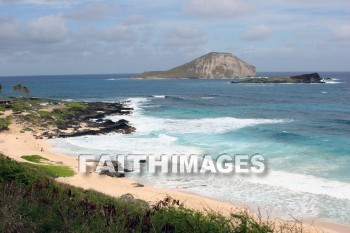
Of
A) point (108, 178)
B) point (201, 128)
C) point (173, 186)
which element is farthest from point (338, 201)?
point (201, 128)

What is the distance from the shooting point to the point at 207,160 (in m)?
30.8

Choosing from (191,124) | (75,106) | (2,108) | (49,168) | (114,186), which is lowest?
(114,186)

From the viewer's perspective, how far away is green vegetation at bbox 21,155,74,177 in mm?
26250

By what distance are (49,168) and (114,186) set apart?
17.4 ft

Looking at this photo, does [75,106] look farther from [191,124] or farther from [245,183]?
[245,183]

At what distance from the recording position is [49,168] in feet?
89.2

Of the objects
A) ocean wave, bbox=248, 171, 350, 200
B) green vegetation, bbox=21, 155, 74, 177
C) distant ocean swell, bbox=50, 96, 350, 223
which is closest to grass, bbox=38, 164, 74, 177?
green vegetation, bbox=21, 155, 74, 177

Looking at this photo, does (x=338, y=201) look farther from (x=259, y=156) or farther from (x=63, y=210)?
(x=63, y=210)

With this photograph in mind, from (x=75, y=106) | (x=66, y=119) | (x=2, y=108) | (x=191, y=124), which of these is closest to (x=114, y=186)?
(x=191, y=124)

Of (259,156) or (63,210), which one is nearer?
(63,210)

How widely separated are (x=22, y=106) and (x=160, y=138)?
2805 centimetres

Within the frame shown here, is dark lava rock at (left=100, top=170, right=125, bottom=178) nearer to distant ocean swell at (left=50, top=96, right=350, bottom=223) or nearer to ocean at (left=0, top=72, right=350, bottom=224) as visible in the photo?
ocean at (left=0, top=72, right=350, bottom=224)

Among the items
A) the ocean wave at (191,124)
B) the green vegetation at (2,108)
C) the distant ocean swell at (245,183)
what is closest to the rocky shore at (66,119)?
the green vegetation at (2,108)

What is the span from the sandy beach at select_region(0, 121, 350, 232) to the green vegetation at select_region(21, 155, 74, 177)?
0.53 metres
